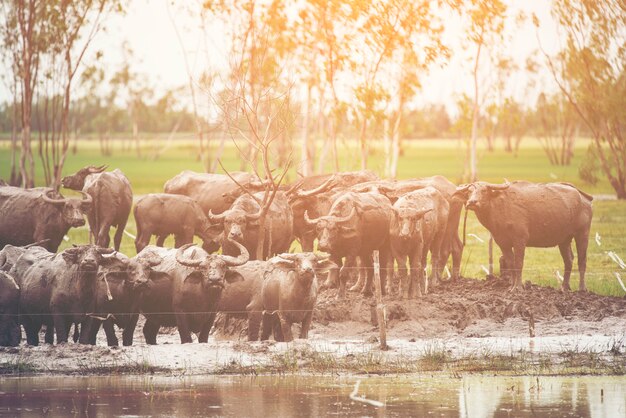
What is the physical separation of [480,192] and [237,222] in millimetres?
4635

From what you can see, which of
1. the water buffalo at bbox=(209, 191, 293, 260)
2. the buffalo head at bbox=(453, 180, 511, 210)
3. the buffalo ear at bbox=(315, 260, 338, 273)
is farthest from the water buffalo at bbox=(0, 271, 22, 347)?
the buffalo head at bbox=(453, 180, 511, 210)

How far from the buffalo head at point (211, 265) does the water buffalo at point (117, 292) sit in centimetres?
62

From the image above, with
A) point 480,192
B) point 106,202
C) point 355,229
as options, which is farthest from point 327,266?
point 106,202

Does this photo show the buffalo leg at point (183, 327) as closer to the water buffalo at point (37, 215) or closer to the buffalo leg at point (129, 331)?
the buffalo leg at point (129, 331)

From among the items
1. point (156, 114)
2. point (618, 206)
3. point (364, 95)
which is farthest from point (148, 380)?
point (156, 114)

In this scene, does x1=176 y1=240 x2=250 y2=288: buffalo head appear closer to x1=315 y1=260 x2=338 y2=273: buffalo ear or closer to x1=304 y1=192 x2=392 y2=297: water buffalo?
x1=315 y1=260 x2=338 y2=273: buffalo ear

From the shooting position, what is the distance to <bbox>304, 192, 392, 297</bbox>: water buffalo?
20859 mm

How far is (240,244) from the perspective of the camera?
808 inches

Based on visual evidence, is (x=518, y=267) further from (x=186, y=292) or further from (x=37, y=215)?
(x=37, y=215)

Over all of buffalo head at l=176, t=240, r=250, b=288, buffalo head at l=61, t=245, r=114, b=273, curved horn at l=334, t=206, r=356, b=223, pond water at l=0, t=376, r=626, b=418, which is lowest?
pond water at l=0, t=376, r=626, b=418

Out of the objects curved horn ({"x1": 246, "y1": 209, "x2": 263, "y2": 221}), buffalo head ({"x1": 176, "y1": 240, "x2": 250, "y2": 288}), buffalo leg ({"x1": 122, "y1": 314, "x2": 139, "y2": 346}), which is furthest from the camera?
curved horn ({"x1": 246, "y1": 209, "x2": 263, "y2": 221})

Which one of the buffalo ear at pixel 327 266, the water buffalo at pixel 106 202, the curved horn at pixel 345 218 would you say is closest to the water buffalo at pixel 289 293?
the buffalo ear at pixel 327 266

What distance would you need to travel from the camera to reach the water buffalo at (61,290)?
18.0 m

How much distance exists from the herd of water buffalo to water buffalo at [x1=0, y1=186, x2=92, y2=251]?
0.09 feet
